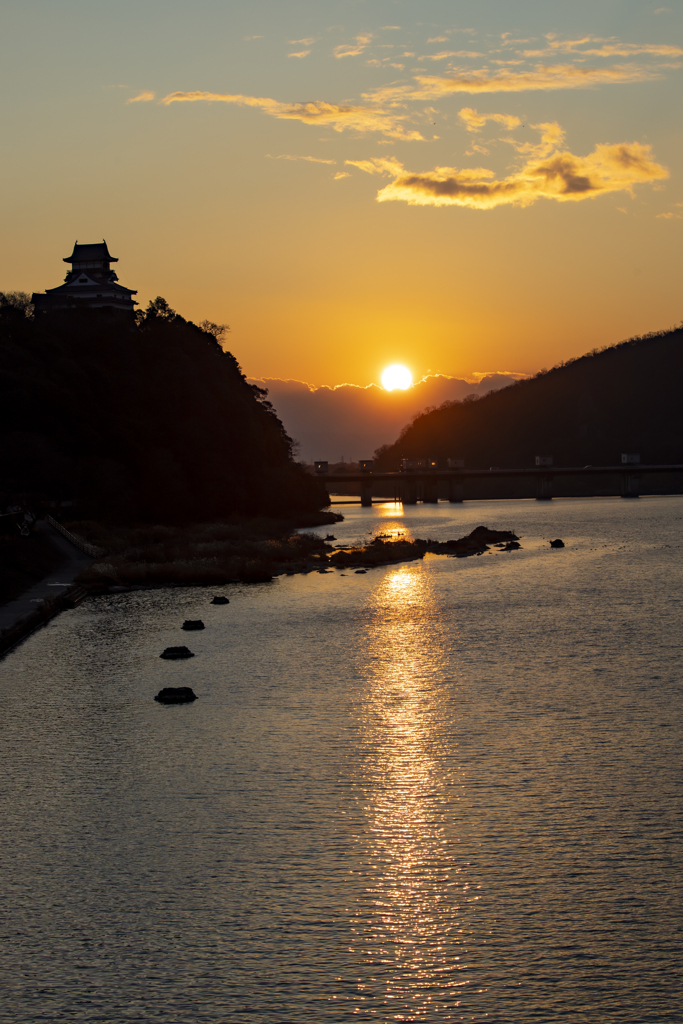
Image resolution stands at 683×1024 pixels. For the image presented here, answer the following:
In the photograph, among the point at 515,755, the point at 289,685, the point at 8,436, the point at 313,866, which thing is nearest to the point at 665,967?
the point at 313,866

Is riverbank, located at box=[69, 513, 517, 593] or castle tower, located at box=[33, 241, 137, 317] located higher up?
castle tower, located at box=[33, 241, 137, 317]

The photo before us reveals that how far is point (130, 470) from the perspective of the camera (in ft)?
379

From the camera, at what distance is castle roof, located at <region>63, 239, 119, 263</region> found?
158 m

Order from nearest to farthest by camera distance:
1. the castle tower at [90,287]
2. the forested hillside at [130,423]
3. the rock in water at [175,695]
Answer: the rock in water at [175,695] < the forested hillside at [130,423] < the castle tower at [90,287]

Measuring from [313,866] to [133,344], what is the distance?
12176 centimetres

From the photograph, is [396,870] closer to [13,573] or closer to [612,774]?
[612,774]

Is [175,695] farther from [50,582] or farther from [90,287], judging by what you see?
[90,287]

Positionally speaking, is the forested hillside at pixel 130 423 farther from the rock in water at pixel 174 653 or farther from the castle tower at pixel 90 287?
the rock in water at pixel 174 653

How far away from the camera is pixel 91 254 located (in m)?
159

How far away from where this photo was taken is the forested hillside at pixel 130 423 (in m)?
102

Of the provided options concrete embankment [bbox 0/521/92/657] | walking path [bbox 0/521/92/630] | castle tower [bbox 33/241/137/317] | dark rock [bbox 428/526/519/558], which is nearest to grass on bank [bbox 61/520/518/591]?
dark rock [bbox 428/526/519/558]

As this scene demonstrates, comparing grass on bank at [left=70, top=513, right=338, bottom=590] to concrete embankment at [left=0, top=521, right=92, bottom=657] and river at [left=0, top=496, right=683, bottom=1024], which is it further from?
river at [left=0, top=496, right=683, bottom=1024]

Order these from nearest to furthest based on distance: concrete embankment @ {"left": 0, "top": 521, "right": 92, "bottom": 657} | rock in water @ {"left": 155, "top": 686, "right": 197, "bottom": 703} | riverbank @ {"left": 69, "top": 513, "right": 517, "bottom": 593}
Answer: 1. rock in water @ {"left": 155, "top": 686, "right": 197, "bottom": 703}
2. concrete embankment @ {"left": 0, "top": 521, "right": 92, "bottom": 657}
3. riverbank @ {"left": 69, "top": 513, "right": 517, "bottom": 593}

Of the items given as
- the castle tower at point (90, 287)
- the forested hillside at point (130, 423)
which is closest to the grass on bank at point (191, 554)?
the forested hillside at point (130, 423)
